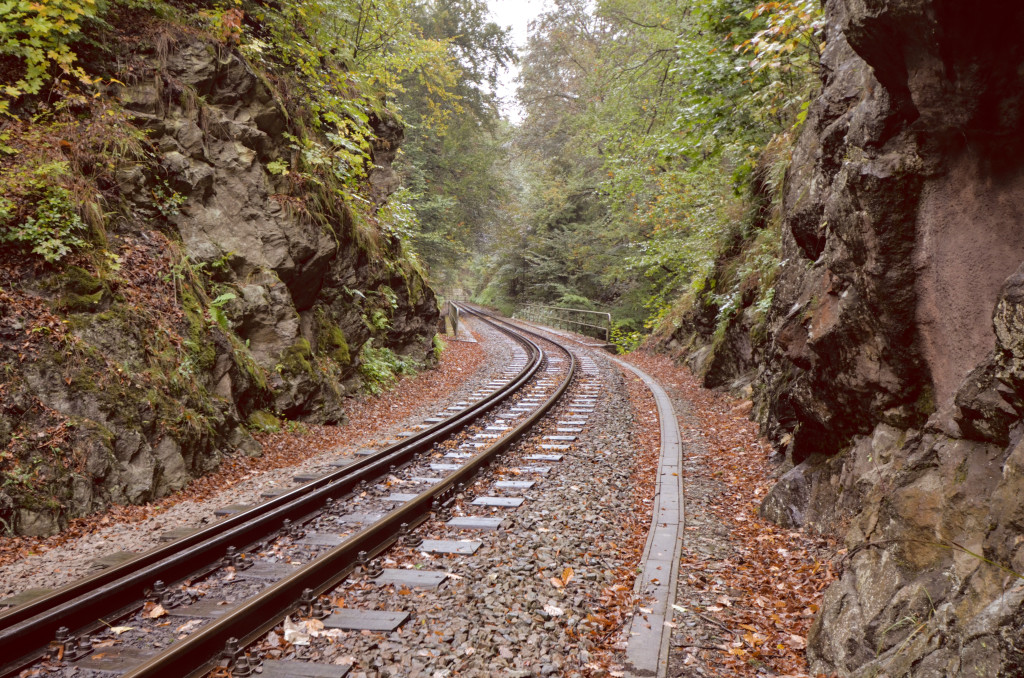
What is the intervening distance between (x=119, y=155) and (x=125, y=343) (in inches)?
114

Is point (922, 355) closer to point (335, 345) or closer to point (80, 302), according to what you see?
point (80, 302)

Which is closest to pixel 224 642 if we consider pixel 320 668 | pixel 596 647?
pixel 320 668

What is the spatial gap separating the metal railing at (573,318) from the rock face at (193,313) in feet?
49.9

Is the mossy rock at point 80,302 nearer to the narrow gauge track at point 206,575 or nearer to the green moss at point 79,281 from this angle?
the green moss at point 79,281

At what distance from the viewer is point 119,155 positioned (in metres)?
7.93

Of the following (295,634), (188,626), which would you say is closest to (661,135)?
(295,634)

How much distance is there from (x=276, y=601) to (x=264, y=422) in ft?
17.2

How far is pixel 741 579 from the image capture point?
4727 millimetres

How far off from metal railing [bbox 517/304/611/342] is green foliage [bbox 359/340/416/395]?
12.9 meters

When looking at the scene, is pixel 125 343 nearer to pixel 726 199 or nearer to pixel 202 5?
pixel 202 5

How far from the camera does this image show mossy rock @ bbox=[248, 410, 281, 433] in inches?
338

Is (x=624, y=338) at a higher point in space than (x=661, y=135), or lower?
lower

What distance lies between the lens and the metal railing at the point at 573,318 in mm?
27053

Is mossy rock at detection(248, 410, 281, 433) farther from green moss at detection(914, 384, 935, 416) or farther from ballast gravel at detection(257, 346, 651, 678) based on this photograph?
green moss at detection(914, 384, 935, 416)
